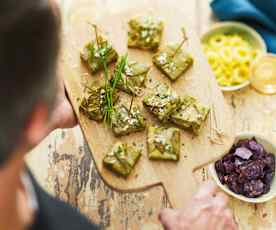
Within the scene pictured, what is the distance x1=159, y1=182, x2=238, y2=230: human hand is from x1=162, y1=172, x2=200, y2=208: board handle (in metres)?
0.01

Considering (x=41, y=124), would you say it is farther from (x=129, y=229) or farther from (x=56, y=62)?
(x=129, y=229)

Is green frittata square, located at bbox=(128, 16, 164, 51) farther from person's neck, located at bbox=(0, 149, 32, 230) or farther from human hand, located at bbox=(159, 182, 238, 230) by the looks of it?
person's neck, located at bbox=(0, 149, 32, 230)

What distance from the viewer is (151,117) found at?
151 cm

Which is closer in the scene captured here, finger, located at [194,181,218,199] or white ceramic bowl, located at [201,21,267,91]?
finger, located at [194,181,218,199]

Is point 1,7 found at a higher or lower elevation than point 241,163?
higher

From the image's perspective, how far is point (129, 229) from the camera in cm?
159

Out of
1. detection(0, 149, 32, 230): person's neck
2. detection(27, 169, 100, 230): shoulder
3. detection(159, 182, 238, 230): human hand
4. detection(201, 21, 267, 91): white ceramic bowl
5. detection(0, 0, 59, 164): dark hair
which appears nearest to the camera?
detection(0, 0, 59, 164): dark hair

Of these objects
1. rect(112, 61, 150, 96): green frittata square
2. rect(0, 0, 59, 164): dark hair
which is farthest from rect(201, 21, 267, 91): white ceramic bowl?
rect(0, 0, 59, 164): dark hair

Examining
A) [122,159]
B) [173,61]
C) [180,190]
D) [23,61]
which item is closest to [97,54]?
[173,61]

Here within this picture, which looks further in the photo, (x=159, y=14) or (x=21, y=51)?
(x=159, y=14)

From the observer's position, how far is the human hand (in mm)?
1365

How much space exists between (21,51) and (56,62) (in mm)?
78

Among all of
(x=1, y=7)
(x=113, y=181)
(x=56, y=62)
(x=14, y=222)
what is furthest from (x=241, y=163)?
(x=1, y=7)

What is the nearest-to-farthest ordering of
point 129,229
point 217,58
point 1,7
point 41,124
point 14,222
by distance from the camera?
point 1,7 → point 41,124 → point 14,222 → point 129,229 → point 217,58
